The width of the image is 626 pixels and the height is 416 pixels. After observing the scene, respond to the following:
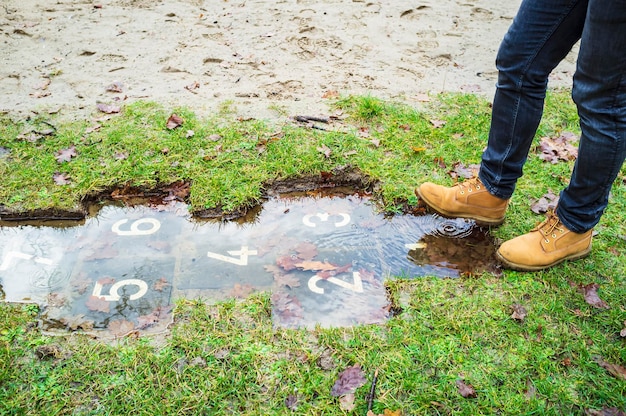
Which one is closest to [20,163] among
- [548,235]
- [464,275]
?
[464,275]

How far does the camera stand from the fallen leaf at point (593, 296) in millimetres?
2844

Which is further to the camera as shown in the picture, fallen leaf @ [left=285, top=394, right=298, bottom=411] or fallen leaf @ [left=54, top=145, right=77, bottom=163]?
fallen leaf @ [left=54, top=145, right=77, bottom=163]

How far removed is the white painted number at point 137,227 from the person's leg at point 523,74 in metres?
2.31

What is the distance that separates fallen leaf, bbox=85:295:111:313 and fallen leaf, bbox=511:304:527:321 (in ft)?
7.72

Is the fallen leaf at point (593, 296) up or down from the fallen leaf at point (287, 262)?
up

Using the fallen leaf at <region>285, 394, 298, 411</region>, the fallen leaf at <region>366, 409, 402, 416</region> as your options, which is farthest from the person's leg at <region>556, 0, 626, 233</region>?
the fallen leaf at <region>285, 394, 298, 411</region>

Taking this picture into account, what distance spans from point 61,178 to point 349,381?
2719mm

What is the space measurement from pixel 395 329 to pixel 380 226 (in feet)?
3.28

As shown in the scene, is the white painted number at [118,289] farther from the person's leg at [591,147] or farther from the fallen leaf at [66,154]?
the person's leg at [591,147]

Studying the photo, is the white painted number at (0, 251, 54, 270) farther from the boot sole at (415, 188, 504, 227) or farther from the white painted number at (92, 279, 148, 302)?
the boot sole at (415, 188, 504, 227)

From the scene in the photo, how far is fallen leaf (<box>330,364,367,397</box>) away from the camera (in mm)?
2400

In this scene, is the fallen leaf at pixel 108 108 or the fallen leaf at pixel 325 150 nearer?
the fallen leaf at pixel 325 150

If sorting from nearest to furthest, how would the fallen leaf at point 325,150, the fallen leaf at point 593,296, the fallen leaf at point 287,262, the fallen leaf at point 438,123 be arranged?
the fallen leaf at point 593,296, the fallen leaf at point 287,262, the fallen leaf at point 325,150, the fallen leaf at point 438,123

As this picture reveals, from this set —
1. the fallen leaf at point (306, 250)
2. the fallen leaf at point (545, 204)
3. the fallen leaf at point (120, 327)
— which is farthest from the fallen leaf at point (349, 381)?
the fallen leaf at point (545, 204)
